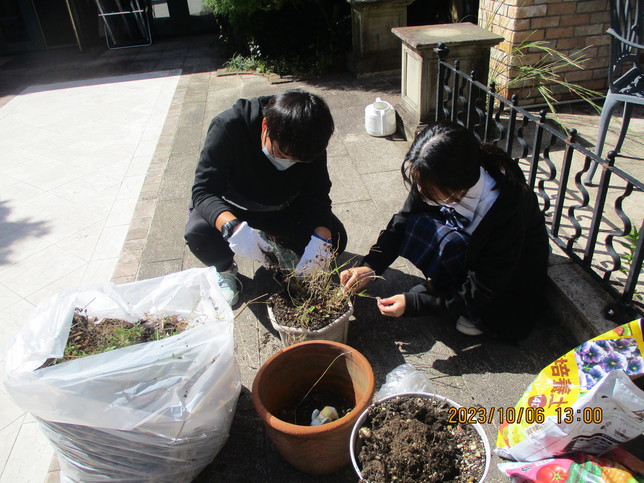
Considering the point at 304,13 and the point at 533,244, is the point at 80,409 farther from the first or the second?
the point at 304,13

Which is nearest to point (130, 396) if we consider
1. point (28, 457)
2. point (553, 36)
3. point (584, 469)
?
point (28, 457)

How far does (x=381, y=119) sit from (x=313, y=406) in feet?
10.2

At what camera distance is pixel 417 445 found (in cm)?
154

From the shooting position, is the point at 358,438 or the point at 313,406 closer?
the point at 358,438

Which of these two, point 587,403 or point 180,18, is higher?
point 180,18

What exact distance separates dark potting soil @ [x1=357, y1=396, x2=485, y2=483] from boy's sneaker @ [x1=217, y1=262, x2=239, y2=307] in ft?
3.89

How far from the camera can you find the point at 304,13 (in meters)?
7.37

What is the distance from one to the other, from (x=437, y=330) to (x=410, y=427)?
869 millimetres

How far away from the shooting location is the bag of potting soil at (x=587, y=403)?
4.81ft

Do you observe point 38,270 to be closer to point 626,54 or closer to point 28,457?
point 28,457

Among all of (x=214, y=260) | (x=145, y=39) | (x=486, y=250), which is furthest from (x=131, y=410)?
(x=145, y=39)

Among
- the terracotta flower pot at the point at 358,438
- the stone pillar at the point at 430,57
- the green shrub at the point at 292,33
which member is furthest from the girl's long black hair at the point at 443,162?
the green shrub at the point at 292,33

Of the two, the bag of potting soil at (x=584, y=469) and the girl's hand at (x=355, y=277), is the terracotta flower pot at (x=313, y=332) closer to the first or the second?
the girl's hand at (x=355, y=277)

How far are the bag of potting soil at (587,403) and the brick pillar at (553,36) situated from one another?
3.12 metres
